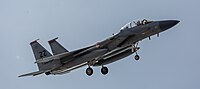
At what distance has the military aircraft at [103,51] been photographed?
142 ft

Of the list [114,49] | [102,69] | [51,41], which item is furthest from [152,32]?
[51,41]

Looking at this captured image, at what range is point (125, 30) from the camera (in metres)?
44.1

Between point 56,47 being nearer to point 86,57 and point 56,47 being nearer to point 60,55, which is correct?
point 60,55

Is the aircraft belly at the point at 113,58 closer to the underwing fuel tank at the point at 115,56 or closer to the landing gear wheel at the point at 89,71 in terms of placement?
the underwing fuel tank at the point at 115,56

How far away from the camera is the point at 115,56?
4600cm

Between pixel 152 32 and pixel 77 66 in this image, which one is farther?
pixel 77 66

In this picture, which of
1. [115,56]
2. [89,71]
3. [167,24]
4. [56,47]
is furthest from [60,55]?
[167,24]

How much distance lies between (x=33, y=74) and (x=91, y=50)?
5.47 m

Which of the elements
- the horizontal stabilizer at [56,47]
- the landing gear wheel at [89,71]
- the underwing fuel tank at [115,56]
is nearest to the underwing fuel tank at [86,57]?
the landing gear wheel at [89,71]

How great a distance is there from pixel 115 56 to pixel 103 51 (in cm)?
287

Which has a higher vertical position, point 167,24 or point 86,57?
point 167,24

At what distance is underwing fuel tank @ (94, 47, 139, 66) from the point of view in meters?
44.9

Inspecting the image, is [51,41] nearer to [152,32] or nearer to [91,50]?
[91,50]

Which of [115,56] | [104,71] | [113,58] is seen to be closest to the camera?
[115,56]
